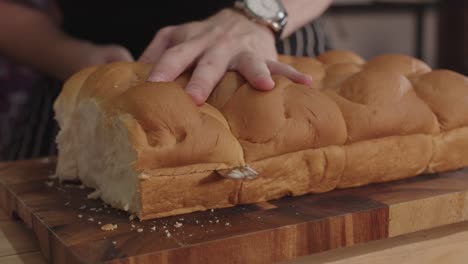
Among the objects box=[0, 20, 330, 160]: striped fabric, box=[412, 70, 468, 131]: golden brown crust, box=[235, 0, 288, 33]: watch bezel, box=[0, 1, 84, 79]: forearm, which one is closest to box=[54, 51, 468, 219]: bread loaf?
box=[412, 70, 468, 131]: golden brown crust

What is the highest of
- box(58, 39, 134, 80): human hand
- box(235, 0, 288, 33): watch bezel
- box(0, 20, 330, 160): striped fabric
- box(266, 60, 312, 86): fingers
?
box(235, 0, 288, 33): watch bezel

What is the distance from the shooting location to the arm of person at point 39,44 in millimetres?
1688

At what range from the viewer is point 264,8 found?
1.39 meters

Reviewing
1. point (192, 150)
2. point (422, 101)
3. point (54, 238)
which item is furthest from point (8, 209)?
point (422, 101)

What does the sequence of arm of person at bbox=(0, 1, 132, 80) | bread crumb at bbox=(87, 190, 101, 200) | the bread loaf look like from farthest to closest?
arm of person at bbox=(0, 1, 132, 80)
bread crumb at bbox=(87, 190, 101, 200)
the bread loaf

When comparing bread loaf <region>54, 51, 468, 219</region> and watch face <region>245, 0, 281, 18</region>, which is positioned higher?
watch face <region>245, 0, 281, 18</region>

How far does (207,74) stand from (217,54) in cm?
8

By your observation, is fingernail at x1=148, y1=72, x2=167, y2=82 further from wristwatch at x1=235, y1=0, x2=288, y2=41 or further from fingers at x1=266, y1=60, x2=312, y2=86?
wristwatch at x1=235, y1=0, x2=288, y2=41

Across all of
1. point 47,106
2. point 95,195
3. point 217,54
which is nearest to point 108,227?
point 95,195

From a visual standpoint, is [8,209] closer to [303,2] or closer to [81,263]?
[81,263]

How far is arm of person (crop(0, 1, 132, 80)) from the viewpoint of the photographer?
1688mm

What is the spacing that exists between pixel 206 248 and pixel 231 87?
34 cm

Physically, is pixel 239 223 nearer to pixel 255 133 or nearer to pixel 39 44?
pixel 255 133

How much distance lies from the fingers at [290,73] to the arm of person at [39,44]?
24.2 inches
